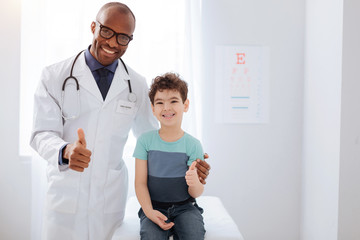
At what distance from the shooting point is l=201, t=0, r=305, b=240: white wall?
2.37 meters

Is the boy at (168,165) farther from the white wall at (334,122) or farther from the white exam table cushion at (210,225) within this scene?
the white wall at (334,122)

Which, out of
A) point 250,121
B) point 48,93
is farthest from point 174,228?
point 250,121

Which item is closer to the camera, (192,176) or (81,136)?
(81,136)

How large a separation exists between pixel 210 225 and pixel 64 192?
682mm

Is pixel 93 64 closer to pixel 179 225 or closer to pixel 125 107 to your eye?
pixel 125 107

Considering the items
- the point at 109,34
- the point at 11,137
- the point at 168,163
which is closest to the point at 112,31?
the point at 109,34

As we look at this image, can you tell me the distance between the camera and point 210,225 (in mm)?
1464

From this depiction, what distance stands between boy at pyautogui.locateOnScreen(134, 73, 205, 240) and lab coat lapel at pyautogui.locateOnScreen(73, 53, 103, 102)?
25 cm

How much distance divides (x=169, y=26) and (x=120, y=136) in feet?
3.50

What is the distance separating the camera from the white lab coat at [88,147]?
1.41 meters

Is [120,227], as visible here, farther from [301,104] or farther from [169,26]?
[301,104]

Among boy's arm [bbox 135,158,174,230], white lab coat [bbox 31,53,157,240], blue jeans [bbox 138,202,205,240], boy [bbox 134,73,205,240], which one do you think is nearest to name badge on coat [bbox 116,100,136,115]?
white lab coat [bbox 31,53,157,240]

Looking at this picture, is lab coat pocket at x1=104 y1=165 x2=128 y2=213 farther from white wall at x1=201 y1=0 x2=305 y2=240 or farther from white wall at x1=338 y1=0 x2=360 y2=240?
white wall at x1=338 y1=0 x2=360 y2=240

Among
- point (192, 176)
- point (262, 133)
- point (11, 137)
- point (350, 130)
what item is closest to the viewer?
point (192, 176)
